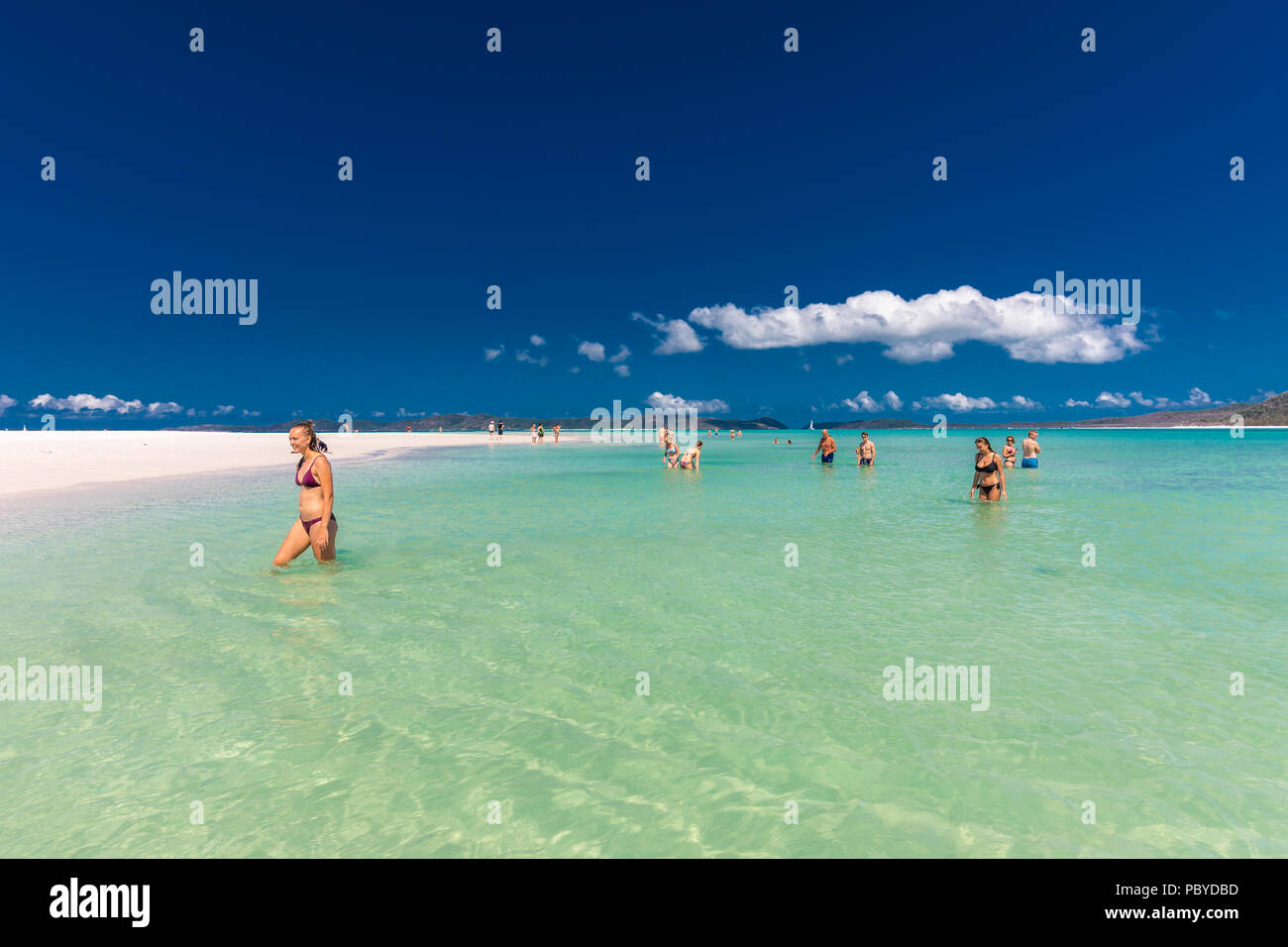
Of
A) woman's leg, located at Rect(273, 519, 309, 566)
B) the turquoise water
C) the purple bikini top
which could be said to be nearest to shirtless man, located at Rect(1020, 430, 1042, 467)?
the turquoise water

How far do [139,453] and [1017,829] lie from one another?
182 ft

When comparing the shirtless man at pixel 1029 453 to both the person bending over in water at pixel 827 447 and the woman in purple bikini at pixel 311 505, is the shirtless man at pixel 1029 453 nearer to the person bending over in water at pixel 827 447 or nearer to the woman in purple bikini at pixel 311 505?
the person bending over in water at pixel 827 447

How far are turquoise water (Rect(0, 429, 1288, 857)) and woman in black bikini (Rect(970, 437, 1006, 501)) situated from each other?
6.21 meters

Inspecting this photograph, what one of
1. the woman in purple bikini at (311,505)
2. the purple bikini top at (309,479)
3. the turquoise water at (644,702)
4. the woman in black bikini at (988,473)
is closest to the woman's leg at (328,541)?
the woman in purple bikini at (311,505)

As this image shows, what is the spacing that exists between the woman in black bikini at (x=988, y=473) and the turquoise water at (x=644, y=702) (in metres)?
6.21

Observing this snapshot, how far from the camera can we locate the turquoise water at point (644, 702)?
4168 millimetres

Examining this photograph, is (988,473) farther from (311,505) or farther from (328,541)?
(311,505)

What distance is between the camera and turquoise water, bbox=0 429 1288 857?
13.7ft

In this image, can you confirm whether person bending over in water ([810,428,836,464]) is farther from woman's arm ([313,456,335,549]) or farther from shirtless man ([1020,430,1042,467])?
woman's arm ([313,456,335,549])

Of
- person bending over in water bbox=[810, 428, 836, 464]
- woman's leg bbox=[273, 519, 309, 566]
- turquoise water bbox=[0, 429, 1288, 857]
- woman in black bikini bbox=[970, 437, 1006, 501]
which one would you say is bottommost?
turquoise water bbox=[0, 429, 1288, 857]

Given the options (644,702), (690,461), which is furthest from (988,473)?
(690,461)
